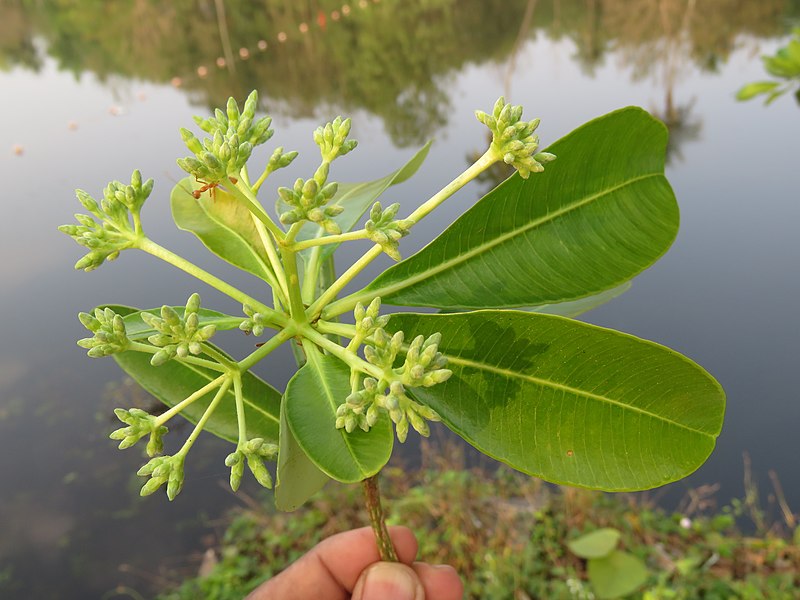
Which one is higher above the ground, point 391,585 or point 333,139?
point 333,139

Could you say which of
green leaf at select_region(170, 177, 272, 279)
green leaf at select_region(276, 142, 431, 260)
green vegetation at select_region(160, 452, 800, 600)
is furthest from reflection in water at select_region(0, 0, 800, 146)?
green leaf at select_region(170, 177, 272, 279)

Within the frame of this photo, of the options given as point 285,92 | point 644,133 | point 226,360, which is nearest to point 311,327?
point 226,360

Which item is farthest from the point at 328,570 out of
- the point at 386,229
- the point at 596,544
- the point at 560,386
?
the point at 596,544

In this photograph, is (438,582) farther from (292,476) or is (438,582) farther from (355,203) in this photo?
(355,203)

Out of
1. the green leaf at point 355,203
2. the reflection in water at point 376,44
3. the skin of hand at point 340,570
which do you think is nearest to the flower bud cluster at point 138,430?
the green leaf at point 355,203

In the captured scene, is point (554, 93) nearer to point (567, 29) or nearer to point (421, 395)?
point (567, 29)

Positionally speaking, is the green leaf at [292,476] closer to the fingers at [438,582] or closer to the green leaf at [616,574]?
the fingers at [438,582]
